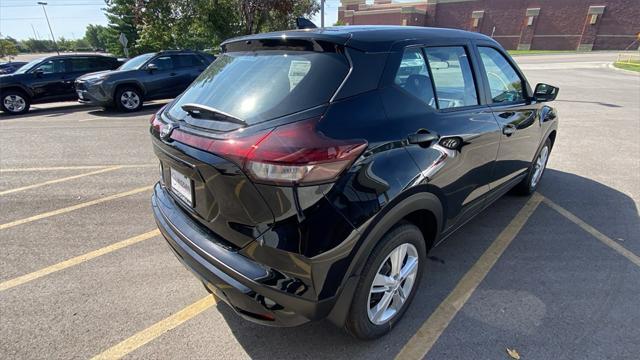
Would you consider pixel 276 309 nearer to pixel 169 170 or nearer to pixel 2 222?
pixel 169 170

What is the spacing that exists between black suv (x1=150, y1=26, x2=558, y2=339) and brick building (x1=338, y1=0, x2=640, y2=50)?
59.8 meters

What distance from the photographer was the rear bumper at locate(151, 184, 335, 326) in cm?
179

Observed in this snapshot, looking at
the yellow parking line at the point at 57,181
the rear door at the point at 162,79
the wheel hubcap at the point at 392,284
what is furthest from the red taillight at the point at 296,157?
the rear door at the point at 162,79

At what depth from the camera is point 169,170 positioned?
236cm

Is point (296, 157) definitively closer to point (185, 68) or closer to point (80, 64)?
point (185, 68)

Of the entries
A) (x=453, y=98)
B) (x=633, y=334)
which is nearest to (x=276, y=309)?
(x=453, y=98)

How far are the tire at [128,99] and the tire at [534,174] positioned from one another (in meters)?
10.2

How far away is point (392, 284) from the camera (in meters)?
2.26

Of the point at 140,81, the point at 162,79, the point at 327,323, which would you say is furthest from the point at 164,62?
the point at 327,323

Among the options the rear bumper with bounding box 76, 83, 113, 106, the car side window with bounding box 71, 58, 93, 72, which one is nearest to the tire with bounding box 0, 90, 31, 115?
the car side window with bounding box 71, 58, 93, 72

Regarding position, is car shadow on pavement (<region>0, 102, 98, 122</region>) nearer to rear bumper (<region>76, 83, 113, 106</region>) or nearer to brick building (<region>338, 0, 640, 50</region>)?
rear bumper (<region>76, 83, 113, 106</region>)

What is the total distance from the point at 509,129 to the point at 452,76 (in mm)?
889

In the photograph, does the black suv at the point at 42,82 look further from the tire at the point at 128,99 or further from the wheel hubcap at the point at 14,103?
the tire at the point at 128,99

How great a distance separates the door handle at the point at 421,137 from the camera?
209cm
